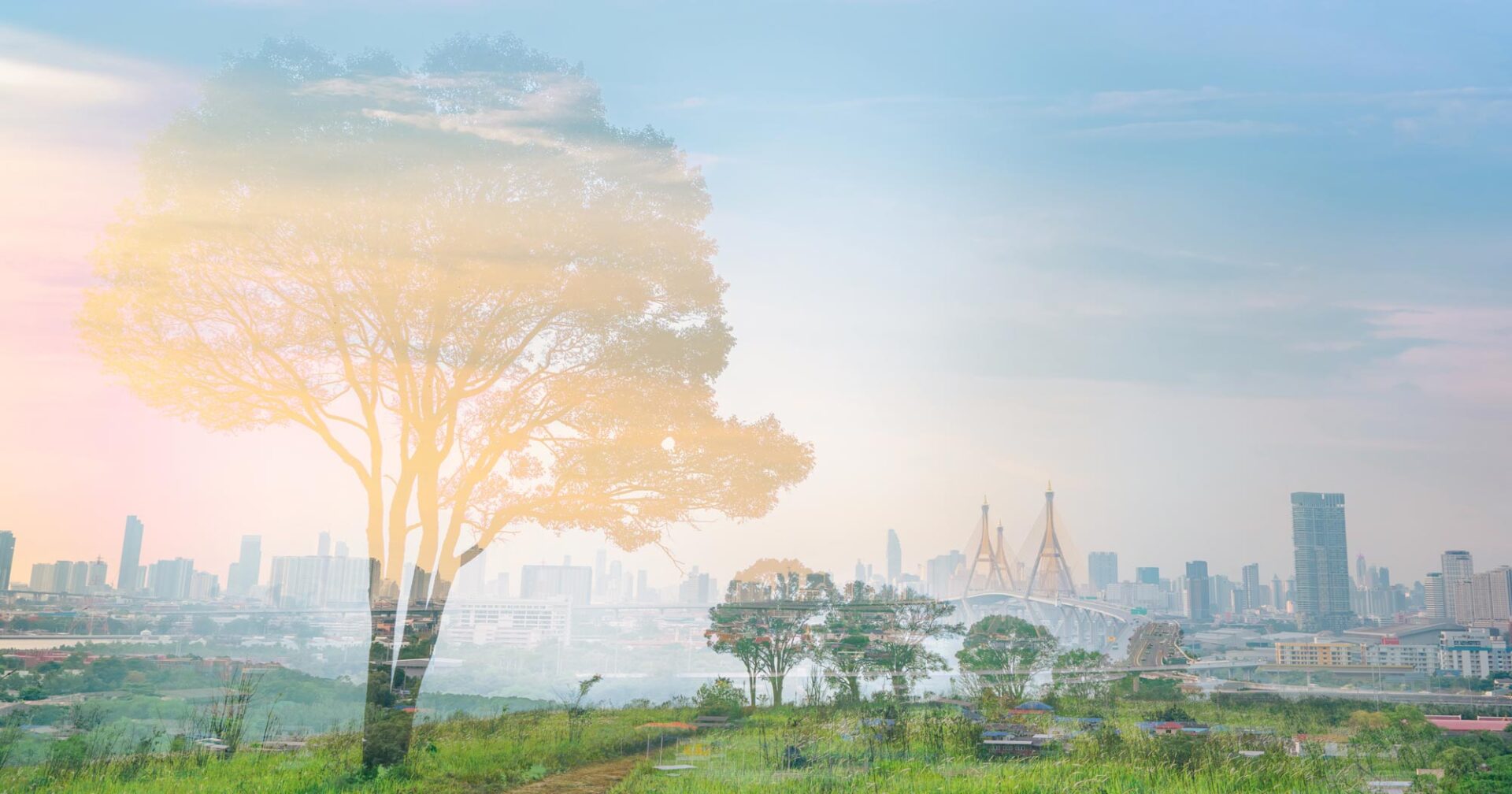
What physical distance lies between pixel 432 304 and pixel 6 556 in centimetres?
281

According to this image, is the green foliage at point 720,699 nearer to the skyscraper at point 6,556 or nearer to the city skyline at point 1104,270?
the city skyline at point 1104,270

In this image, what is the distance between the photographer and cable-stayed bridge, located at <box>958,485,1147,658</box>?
7.36 meters

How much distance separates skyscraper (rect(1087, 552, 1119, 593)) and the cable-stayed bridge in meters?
0.12

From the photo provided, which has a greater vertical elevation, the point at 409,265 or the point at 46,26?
the point at 46,26

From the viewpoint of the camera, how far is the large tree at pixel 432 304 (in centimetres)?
593

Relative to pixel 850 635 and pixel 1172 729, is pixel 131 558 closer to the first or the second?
pixel 850 635

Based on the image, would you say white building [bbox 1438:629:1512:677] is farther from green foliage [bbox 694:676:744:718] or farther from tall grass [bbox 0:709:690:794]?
tall grass [bbox 0:709:690:794]

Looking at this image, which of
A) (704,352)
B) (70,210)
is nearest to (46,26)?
(70,210)

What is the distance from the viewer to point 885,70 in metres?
7.13

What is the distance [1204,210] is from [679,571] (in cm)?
466

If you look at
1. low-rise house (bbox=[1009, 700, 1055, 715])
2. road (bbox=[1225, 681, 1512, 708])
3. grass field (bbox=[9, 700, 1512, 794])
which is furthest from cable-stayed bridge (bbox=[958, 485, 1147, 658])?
road (bbox=[1225, 681, 1512, 708])

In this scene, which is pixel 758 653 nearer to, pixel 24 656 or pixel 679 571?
pixel 679 571

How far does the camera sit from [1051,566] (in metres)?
7.55

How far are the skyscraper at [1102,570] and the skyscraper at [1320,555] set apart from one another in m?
1.24
